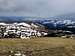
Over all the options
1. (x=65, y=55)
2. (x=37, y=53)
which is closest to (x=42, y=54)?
(x=37, y=53)

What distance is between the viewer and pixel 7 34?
83062 millimetres

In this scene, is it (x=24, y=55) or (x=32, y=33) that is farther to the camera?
(x=32, y=33)

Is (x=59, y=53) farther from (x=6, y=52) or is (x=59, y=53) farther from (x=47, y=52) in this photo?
(x=6, y=52)

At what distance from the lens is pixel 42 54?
44594 mm

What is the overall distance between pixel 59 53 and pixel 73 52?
3.24m

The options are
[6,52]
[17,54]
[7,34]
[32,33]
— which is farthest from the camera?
[32,33]

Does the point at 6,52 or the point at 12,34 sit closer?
the point at 6,52

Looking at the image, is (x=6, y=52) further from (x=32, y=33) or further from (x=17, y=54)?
(x=32, y=33)

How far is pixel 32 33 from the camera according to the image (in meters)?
90.1

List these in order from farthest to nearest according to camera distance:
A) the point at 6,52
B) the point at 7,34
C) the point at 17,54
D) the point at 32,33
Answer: the point at 32,33 → the point at 7,34 → the point at 6,52 → the point at 17,54

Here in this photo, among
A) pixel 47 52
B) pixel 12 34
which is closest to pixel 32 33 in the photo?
pixel 12 34

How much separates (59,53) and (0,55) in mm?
10928

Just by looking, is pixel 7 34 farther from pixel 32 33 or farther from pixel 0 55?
pixel 0 55

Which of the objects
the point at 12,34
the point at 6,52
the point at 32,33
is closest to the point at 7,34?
the point at 12,34
